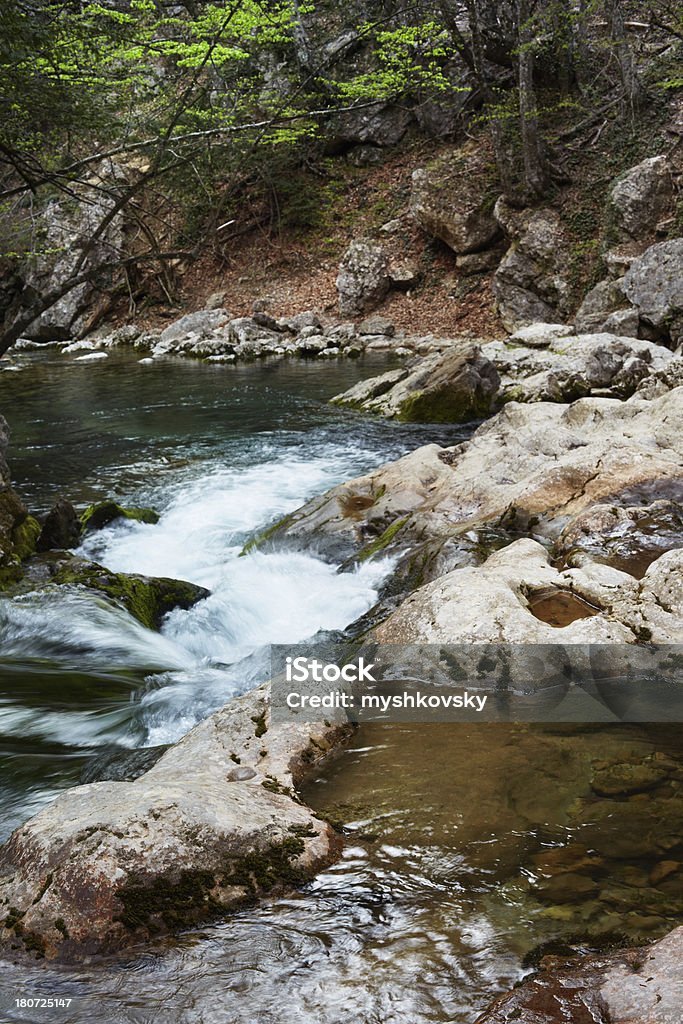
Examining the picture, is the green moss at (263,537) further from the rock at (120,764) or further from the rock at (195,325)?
the rock at (195,325)

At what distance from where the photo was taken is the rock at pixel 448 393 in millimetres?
12578

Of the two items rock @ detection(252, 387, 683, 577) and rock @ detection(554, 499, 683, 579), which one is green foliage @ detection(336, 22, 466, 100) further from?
rock @ detection(554, 499, 683, 579)

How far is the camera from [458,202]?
72.4 ft

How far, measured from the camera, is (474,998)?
1.98 meters

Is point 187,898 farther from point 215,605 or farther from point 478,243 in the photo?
point 478,243

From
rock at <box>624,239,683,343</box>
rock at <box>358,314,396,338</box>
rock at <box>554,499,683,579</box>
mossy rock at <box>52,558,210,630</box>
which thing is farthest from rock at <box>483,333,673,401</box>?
rock at <box>358,314,396,338</box>

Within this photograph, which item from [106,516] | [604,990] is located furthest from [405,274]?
[604,990]

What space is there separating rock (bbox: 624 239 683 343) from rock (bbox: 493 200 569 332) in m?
3.56

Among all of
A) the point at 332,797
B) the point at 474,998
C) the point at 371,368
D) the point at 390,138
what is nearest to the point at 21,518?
the point at 332,797


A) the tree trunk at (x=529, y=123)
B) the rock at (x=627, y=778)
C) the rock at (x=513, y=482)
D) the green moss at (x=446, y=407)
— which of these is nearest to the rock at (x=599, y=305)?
the tree trunk at (x=529, y=123)

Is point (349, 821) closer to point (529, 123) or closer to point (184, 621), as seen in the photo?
point (184, 621)

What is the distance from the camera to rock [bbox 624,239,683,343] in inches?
558

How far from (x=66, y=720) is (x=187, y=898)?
2.46m

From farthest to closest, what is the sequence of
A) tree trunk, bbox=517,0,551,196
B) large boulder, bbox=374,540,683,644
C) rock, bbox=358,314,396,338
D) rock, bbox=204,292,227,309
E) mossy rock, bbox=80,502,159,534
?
rock, bbox=204,292,227,309 < rock, bbox=358,314,396,338 < tree trunk, bbox=517,0,551,196 < mossy rock, bbox=80,502,159,534 < large boulder, bbox=374,540,683,644
